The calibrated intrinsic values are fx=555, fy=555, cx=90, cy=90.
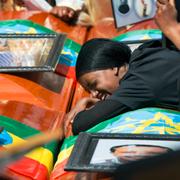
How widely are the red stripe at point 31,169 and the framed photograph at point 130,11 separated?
1.27 meters

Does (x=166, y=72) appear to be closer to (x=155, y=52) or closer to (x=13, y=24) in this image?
(x=155, y=52)

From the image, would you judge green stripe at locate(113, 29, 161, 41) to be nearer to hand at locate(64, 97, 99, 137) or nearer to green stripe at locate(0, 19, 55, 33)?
green stripe at locate(0, 19, 55, 33)

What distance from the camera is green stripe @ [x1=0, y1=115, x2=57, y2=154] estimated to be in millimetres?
1348

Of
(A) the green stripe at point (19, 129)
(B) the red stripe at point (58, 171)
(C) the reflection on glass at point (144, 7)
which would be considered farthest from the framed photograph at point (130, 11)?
(B) the red stripe at point (58, 171)

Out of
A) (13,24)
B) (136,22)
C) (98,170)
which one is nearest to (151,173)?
(98,170)

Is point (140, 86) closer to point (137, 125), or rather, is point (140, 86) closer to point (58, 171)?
point (137, 125)

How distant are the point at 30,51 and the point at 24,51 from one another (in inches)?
0.9

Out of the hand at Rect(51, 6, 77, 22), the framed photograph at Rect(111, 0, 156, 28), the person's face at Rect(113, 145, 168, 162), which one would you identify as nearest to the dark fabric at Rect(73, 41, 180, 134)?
the person's face at Rect(113, 145, 168, 162)

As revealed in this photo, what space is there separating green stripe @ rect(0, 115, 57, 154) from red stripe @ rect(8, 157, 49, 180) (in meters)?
0.12

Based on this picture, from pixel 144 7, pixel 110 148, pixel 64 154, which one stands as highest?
pixel 110 148

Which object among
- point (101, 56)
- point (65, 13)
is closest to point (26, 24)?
point (65, 13)

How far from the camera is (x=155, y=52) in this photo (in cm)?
138

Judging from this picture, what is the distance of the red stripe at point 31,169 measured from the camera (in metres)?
1.15

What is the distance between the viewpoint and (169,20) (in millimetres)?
1371
